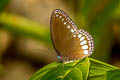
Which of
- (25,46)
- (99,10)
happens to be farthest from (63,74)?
(25,46)

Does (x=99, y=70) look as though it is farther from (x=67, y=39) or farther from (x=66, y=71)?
(x=67, y=39)

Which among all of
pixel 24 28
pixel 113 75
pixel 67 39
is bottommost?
pixel 113 75

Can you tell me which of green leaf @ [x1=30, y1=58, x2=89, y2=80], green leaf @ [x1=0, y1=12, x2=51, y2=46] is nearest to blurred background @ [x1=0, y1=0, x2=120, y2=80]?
green leaf @ [x1=0, y1=12, x2=51, y2=46]

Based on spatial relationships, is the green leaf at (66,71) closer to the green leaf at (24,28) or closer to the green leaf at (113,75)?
the green leaf at (113,75)

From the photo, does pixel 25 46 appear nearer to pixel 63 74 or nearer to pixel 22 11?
pixel 22 11

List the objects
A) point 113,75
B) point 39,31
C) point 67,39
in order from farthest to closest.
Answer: point 39,31, point 67,39, point 113,75

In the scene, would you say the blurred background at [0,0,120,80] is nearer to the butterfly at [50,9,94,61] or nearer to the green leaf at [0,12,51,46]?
the green leaf at [0,12,51,46]

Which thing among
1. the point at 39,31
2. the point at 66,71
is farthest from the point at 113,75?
the point at 39,31
